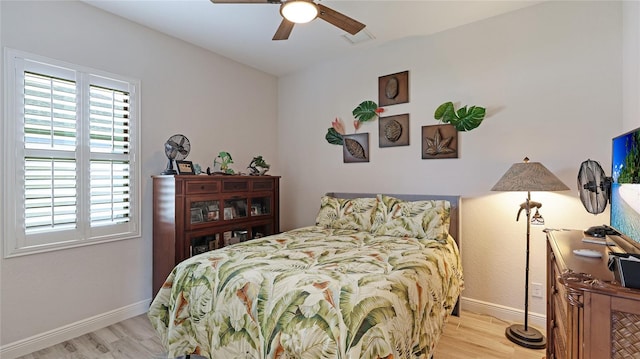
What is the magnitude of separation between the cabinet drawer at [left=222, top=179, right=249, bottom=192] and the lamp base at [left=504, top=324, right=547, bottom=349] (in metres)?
2.79

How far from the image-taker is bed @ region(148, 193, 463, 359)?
140cm

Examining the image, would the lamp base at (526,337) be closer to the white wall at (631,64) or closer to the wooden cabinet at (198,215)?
the white wall at (631,64)

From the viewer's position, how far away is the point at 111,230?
9.00ft

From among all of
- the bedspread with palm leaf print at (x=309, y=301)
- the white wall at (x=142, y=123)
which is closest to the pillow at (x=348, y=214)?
the bedspread with palm leaf print at (x=309, y=301)

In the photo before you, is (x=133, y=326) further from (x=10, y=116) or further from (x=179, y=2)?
(x=179, y=2)

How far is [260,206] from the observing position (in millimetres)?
3660

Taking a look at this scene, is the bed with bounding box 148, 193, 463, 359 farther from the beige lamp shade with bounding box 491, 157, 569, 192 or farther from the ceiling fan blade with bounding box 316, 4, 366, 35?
the ceiling fan blade with bounding box 316, 4, 366, 35

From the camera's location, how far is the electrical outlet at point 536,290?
104 inches

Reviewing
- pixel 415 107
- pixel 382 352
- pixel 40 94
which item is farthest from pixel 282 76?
pixel 382 352

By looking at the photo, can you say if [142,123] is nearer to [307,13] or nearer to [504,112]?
[307,13]

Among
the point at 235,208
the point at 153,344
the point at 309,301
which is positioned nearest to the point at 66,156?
the point at 235,208

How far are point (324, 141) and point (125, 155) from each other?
7.23ft

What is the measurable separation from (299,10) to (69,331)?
3024mm

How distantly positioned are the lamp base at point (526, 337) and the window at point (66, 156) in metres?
3.39
